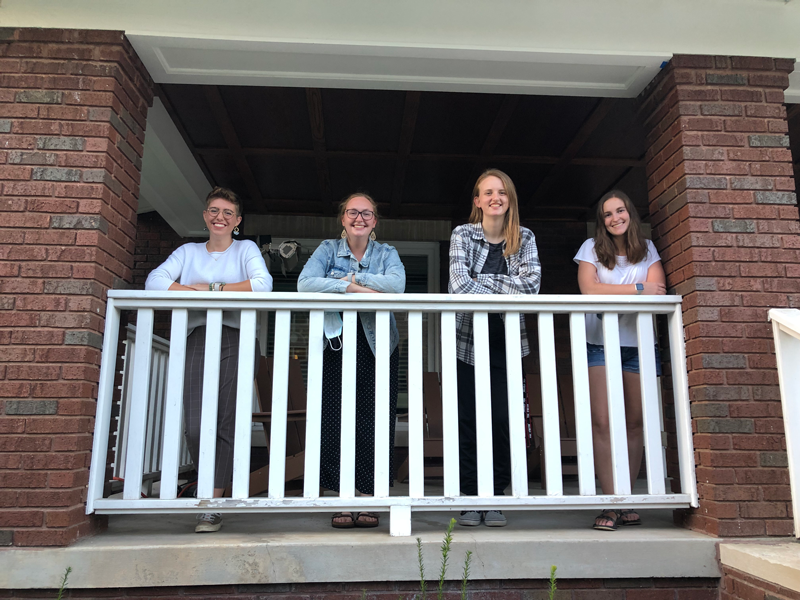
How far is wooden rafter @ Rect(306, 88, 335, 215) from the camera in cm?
376

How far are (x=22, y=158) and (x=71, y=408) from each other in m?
1.15

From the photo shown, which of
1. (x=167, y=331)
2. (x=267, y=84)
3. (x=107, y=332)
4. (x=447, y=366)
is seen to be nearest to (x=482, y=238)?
(x=447, y=366)

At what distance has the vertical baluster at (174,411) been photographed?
2525 millimetres

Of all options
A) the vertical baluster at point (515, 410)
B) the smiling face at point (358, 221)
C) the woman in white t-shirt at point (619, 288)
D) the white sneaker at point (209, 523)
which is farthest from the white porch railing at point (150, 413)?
the woman in white t-shirt at point (619, 288)

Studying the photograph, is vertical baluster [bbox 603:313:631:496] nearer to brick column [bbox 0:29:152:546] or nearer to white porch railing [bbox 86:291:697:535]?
white porch railing [bbox 86:291:697:535]

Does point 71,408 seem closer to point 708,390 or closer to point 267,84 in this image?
point 267,84

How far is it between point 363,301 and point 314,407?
1.63ft

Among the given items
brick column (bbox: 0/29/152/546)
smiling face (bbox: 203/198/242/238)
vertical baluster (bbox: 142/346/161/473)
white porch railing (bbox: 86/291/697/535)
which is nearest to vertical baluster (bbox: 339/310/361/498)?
white porch railing (bbox: 86/291/697/535)

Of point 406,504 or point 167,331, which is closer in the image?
point 406,504

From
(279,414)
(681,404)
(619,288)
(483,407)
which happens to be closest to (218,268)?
(279,414)

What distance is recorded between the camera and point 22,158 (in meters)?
2.71

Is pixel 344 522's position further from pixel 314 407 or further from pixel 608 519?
pixel 608 519

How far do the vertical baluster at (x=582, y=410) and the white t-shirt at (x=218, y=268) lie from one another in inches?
55.4

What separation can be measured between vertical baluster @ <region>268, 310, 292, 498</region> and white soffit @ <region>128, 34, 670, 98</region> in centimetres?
132
